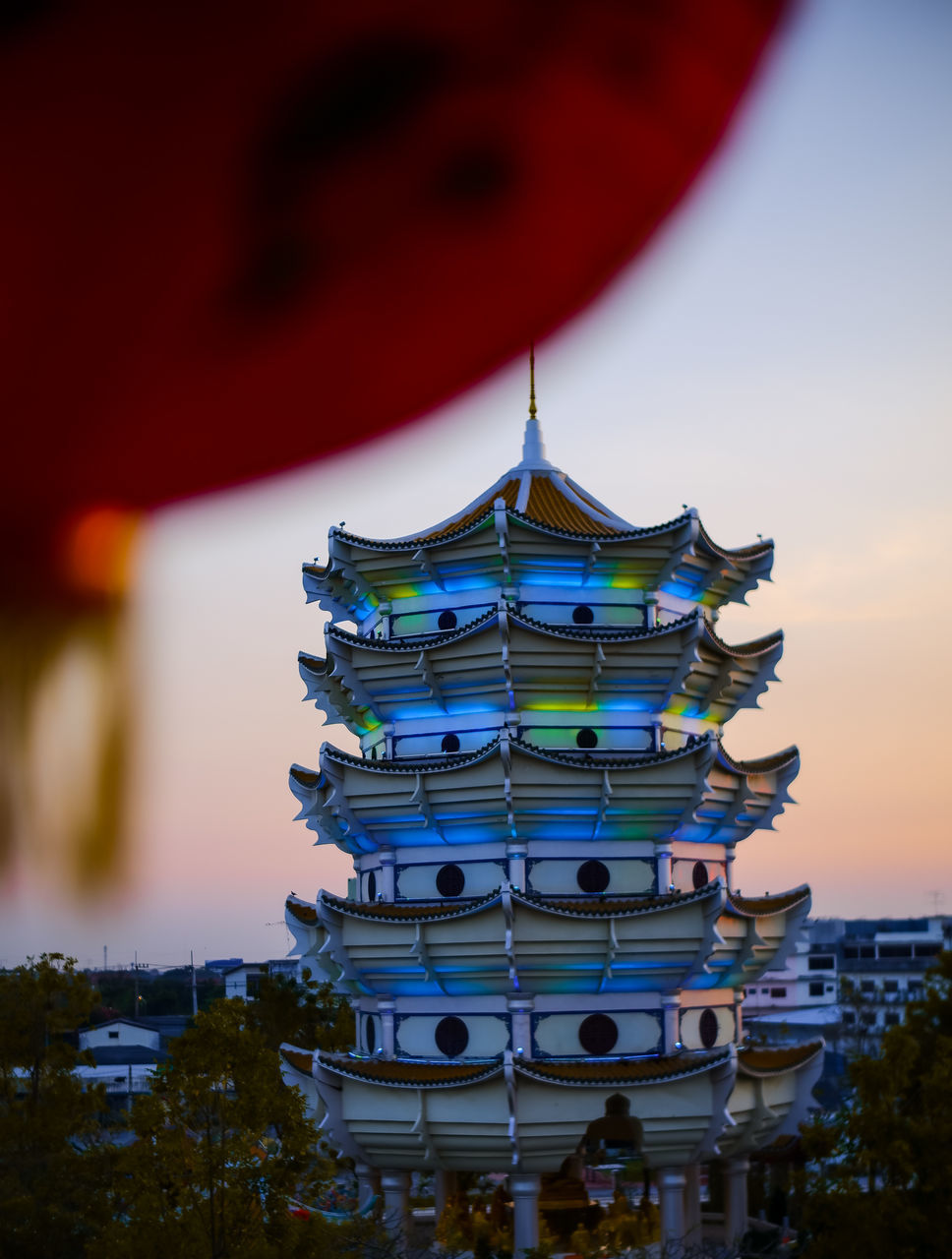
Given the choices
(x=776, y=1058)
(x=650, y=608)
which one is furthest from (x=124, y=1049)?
(x=650, y=608)

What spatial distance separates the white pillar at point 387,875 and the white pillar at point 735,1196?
7.92 metres

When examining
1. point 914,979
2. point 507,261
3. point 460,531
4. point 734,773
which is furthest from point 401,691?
point 914,979

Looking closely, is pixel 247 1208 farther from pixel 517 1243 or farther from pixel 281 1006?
pixel 281 1006

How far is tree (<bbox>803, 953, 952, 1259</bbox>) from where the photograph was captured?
70.0 ft

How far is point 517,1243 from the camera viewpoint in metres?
23.9

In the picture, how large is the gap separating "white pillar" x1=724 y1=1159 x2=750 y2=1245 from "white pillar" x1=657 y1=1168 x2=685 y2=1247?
2468 millimetres

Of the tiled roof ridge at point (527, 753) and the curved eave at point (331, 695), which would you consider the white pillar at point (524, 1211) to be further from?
the curved eave at point (331, 695)

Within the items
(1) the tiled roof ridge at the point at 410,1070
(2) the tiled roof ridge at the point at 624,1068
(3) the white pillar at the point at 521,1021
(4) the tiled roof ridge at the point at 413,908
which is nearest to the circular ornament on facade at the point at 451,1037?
(1) the tiled roof ridge at the point at 410,1070

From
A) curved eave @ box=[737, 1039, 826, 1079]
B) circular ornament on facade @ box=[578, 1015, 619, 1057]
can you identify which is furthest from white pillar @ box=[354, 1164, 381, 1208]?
curved eave @ box=[737, 1039, 826, 1079]

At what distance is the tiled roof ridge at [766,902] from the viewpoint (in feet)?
90.7

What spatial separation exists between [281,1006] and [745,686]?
18.8 meters

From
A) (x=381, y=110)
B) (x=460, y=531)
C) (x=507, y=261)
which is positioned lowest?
(x=507, y=261)

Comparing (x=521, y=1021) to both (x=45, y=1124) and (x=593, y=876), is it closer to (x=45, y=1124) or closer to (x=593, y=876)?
(x=593, y=876)

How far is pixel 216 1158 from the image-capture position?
19.3m
